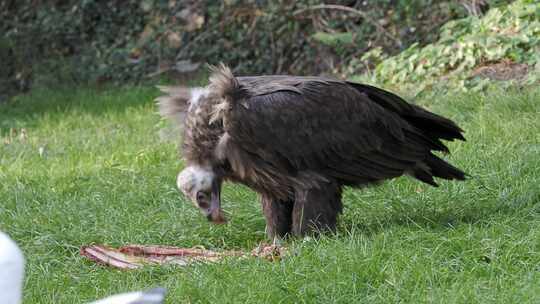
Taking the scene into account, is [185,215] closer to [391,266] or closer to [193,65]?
[391,266]

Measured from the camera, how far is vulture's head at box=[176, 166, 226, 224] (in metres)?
5.38

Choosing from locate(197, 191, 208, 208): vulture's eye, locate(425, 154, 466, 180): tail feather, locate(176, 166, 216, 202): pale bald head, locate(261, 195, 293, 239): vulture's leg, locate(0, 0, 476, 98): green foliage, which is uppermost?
locate(425, 154, 466, 180): tail feather

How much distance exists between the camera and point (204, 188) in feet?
17.7

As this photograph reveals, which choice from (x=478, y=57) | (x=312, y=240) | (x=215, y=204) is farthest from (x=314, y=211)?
(x=478, y=57)

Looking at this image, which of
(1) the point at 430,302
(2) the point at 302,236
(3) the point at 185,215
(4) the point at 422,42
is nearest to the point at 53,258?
(3) the point at 185,215

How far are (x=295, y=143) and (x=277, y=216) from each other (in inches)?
18.8

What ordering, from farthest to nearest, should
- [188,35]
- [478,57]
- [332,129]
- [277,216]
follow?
1. [188,35]
2. [478,57]
3. [277,216]
4. [332,129]

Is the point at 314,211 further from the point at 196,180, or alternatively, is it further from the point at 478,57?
the point at 478,57

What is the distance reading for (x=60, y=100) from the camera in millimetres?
11078

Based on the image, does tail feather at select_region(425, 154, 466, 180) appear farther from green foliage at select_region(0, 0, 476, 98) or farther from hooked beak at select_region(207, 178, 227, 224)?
green foliage at select_region(0, 0, 476, 98)

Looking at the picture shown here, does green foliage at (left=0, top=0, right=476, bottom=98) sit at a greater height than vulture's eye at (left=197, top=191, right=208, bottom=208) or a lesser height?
lesser

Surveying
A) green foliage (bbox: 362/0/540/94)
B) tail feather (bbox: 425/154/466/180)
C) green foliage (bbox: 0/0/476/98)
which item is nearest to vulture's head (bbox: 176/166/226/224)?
tail feather (bbox: 425/154/466/180)

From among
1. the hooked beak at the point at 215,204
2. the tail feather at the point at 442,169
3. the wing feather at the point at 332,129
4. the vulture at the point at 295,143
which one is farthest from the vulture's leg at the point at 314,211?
the tail feather at the point at 442,169

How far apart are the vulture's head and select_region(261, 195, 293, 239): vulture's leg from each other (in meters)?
0.27
